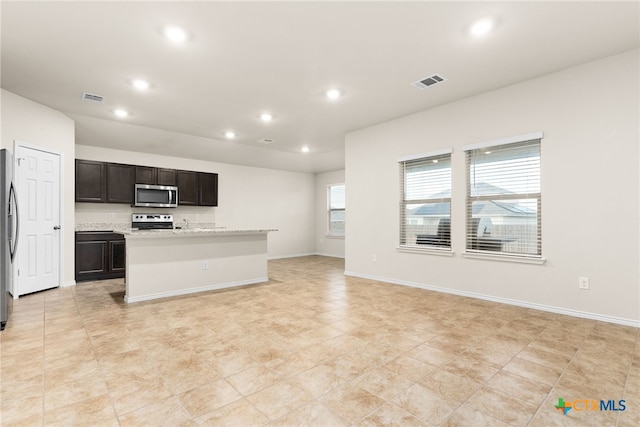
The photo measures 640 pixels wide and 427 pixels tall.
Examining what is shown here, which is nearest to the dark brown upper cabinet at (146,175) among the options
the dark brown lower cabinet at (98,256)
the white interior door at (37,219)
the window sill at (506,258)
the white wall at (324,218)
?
the dark brown lower cabinet at (98,256)

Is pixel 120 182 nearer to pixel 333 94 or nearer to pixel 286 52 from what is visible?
pixel 333 94

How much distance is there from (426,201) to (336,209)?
14.9ft

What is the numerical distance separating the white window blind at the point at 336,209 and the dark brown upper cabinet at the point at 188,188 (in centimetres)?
384

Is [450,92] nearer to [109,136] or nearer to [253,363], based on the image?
[253,363]

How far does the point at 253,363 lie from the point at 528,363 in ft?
6.75

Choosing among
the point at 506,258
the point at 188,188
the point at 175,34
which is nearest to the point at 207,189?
the point at 188,188

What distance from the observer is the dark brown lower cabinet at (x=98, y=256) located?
540 cm

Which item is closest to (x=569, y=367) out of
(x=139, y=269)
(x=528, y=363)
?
(x=528, y=363)

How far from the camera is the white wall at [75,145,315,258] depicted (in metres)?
6.24

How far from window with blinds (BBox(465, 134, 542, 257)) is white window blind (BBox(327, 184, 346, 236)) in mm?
4921

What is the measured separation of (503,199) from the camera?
397 centimetres

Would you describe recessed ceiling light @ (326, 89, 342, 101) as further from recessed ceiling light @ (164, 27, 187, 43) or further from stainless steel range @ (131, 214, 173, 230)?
stainless steel range @ (131, 214, 173, 230)

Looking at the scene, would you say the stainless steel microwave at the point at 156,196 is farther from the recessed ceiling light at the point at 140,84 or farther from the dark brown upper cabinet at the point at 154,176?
the recessed ceiling light at the point at 140,84

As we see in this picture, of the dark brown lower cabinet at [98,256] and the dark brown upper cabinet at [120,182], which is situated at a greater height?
the dark brown upper cabinet at [120,182]
